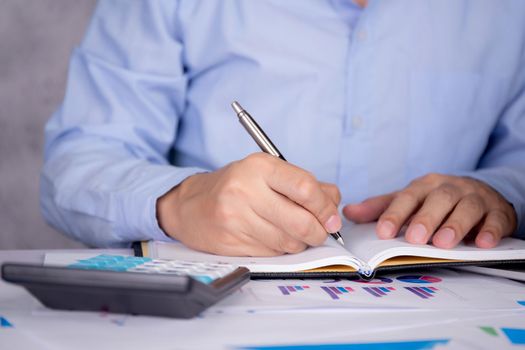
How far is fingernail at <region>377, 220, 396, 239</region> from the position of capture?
0.80 meters

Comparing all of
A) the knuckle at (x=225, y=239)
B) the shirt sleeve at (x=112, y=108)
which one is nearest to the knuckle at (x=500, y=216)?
the knuckle at (x=225, y=239)

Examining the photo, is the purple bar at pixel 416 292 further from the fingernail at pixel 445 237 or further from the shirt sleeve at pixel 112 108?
the shirt sleeve at pixel 112 108

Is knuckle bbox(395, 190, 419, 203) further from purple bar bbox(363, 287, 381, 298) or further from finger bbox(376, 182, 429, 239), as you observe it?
purple bar bbox(363, 287, 381, 298)

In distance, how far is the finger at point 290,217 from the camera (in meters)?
0.74

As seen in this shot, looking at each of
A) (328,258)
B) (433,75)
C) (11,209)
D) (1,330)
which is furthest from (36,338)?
(11,209)

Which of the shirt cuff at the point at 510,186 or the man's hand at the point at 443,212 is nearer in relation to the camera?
the man's hand at the point at 443,212

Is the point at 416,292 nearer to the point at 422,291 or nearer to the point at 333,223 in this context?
the point at 422,291

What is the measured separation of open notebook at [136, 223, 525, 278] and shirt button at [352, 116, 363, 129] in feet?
1.15

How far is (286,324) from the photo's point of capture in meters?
0.56

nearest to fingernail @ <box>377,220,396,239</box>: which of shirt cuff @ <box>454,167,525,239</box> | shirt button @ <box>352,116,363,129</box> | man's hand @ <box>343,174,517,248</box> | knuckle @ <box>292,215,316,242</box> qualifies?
man's hand @ <box>343,174,517,248</box>

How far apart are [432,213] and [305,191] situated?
18cm

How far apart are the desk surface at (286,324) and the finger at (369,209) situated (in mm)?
257

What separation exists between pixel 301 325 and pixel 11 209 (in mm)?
1386

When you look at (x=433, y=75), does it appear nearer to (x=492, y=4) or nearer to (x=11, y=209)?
(x=492, y=4)
